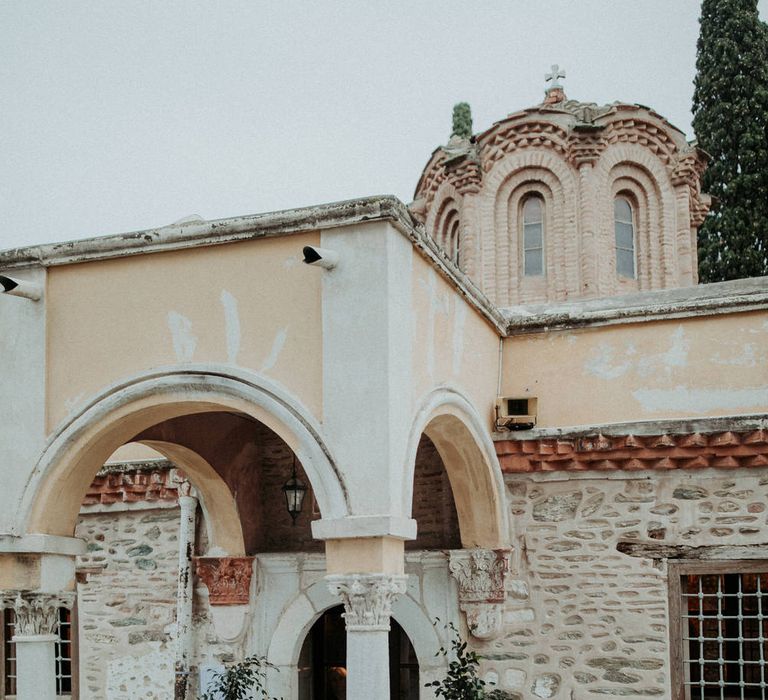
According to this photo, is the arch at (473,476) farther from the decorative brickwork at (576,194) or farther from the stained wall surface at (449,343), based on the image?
the decorative brickwork at (576,194)

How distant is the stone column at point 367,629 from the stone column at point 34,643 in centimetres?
207

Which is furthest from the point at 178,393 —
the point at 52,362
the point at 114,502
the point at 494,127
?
the point at 494,127

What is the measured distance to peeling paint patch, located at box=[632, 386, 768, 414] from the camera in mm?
8250

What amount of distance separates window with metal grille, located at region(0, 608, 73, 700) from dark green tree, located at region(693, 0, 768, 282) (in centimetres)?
1322

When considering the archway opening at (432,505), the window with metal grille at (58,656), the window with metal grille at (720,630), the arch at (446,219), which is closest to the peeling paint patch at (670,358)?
the window with metal grille at (720,630)

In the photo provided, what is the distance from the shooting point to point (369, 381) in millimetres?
6418

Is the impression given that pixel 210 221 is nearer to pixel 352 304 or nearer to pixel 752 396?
pixel 352 304

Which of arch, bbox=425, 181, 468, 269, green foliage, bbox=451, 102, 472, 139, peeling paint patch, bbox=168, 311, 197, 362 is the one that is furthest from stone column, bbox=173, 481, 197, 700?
green foliage, bbox=451, 102, 472, 139

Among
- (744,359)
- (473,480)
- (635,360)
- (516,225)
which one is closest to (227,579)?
(473,480)

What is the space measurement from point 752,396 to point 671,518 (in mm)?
1131

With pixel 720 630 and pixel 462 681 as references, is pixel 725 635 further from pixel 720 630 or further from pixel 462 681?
pixel 462 681

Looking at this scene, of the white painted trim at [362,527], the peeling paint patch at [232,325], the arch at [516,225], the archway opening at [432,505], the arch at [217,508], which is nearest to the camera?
the white painted trim at [362,527]

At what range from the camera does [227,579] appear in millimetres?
9062

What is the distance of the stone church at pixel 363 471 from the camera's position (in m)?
6.58
